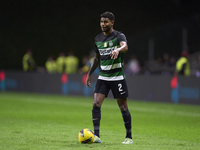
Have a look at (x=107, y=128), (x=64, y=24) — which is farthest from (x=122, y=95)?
(x=64, y=24)

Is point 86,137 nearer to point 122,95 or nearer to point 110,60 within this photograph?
point 122,95

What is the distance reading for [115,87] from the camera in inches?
306

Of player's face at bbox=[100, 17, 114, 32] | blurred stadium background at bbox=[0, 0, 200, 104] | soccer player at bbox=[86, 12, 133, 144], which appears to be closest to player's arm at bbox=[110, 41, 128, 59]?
soccer player at bbox=[86, 12, 133, 144]

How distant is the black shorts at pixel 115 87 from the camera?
7727 mm

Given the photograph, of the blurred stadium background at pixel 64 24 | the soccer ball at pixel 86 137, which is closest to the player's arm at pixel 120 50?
the soccer ball at pixel 86 137

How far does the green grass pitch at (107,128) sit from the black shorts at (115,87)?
870 mm

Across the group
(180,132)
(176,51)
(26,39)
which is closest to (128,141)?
(180,132)

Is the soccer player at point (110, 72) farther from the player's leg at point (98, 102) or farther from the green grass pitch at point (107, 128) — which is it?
the green grass pitch at point (107, 128)

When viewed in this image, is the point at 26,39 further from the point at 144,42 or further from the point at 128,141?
the point at 128,141

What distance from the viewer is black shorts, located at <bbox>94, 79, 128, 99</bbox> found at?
25.3 feet

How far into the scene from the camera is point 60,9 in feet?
103

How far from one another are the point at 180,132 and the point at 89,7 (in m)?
22.6

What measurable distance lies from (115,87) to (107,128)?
9.27 ft

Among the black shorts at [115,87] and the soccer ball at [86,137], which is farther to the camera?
the black shorts at [115,87]
